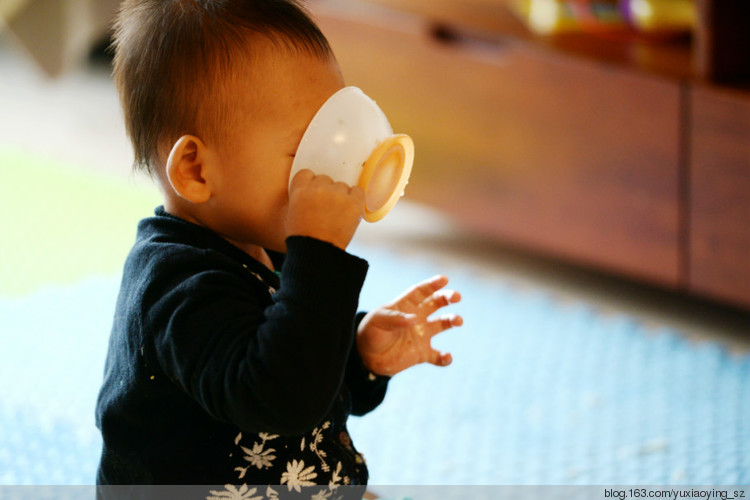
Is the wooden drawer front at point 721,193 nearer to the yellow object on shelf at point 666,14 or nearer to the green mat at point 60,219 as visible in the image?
the yellow object on shelf at point 666,14

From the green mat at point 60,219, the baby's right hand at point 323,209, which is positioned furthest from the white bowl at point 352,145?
the green mat at point 60,219

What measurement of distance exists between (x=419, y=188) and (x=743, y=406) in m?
0.67

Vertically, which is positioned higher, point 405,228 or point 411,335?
point 405,228

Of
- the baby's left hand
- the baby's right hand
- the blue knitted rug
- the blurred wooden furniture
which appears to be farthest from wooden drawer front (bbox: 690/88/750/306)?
the baby's right hand

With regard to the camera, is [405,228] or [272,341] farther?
[405,228]

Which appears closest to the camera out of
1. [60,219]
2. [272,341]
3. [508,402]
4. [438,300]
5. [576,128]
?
[272,341]

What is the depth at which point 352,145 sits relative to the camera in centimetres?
63

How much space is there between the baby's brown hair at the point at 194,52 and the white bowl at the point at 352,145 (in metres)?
0.05

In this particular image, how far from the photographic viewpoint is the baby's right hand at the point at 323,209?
1.98 ft

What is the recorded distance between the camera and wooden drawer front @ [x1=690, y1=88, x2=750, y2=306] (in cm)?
130

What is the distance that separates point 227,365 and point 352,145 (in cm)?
16

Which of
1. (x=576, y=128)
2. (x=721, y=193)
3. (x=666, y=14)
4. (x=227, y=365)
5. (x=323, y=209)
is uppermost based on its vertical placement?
(x=666, y=14)

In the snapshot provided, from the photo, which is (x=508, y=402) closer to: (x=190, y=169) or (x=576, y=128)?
(x=576, y=128)

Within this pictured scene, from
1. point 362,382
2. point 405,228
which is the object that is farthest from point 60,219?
point 362,382
